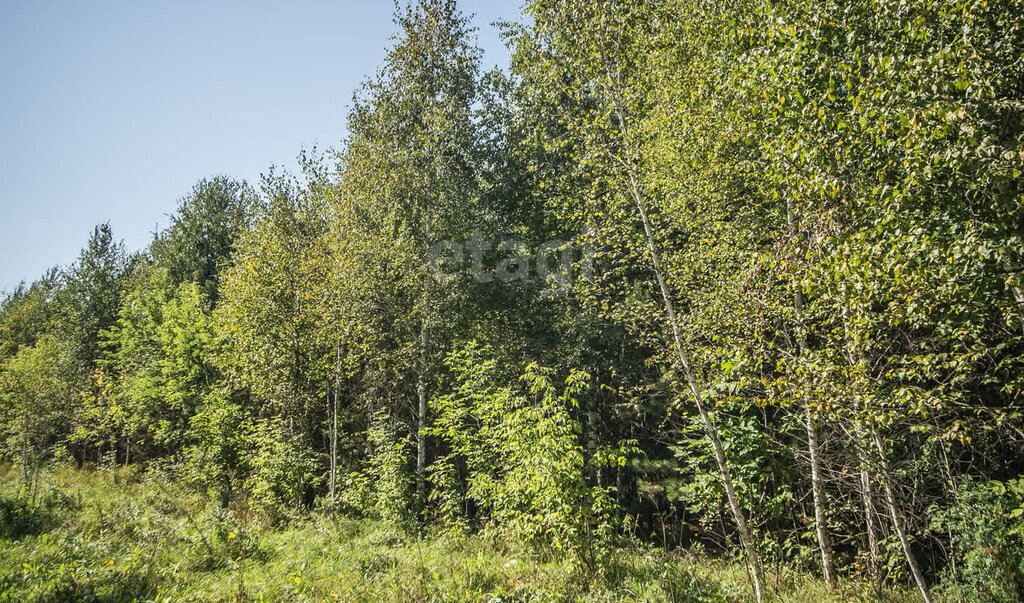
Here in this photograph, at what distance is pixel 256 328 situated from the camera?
14.6 m

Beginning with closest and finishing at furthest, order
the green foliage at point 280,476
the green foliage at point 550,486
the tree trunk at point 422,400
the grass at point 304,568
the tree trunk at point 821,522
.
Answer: the grass at point 304,568 → the green foliage at point 550,486 → the tree trunk at point 821,522 → the green foliage at point 280,476 → the tree trunk at point 422,400

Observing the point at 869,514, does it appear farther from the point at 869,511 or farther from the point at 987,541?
the point at 987,541

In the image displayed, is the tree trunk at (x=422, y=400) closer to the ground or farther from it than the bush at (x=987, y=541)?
farther from it

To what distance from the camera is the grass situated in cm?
638

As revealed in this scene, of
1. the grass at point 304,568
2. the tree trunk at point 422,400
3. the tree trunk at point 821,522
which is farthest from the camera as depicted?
the tree trunk at point 422,400

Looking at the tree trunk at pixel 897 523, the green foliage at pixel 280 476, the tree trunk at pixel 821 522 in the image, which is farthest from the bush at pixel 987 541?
the green foliage at pixel 280 476

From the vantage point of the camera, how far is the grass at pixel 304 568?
6379mm

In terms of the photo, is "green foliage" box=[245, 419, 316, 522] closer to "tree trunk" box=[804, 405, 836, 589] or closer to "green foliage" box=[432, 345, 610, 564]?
"green foliage" box=[432, 345, 610, 564]

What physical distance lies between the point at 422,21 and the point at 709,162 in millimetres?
11520

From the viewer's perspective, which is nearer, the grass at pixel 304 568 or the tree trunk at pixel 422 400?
the grass at pixel 304 568

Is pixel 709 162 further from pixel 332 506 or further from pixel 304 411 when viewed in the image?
pixel 304 411

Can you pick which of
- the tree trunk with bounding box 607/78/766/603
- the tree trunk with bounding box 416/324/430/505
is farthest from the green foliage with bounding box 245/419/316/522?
the tree trunk with bounding box 607/78/766/603

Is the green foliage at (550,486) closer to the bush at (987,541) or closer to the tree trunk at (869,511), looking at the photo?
the tree trunk at (869,511)

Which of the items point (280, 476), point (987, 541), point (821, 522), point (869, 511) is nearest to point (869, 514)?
point (869, 511)
